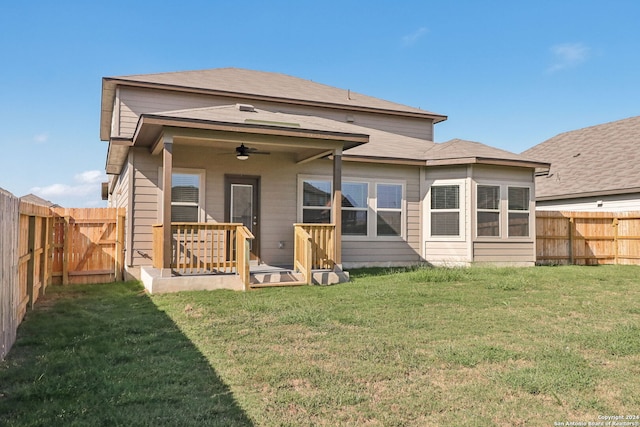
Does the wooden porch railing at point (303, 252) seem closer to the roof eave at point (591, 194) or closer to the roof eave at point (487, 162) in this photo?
the roof eave at point (487, 162)

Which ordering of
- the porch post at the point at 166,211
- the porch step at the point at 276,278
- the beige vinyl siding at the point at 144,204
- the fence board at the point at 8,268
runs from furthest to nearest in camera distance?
1. the beige vinyl siding at the point at 144,204
2. the porch step at the point at 276,278
3. the porch post at the point at 166,211
4. the fence board at the point at 8,268

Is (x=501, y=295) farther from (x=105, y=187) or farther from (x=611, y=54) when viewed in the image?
(x=105, y=187)

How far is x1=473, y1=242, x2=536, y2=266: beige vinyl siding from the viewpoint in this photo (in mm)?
11820

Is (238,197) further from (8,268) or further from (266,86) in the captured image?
(8,268)

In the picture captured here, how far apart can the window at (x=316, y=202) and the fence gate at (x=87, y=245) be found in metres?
4.25

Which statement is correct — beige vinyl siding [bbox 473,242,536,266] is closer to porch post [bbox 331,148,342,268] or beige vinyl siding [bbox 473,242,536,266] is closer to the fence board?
porch post [bbox 331,148,342,268]

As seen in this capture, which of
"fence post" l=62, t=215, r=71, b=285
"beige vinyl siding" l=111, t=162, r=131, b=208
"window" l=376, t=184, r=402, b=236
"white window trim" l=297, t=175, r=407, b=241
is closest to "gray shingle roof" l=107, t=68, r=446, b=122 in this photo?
"beige vinyl siding" l=111, t=162, r=131, b=208

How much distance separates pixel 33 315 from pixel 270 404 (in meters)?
4.83

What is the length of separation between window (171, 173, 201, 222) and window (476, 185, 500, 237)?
717cm

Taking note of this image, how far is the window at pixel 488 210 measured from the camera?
11898 millimetres

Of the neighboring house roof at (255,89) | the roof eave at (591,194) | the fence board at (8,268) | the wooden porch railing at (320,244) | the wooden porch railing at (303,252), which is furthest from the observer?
the roof eave at (591,194)

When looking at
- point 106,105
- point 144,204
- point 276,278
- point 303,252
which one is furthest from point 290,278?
point 106,105

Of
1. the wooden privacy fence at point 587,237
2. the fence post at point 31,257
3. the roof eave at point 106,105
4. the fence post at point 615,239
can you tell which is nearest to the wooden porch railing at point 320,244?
the fence post at point 31,257

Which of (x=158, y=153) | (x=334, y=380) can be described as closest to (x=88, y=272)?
(x=158, y=153)
